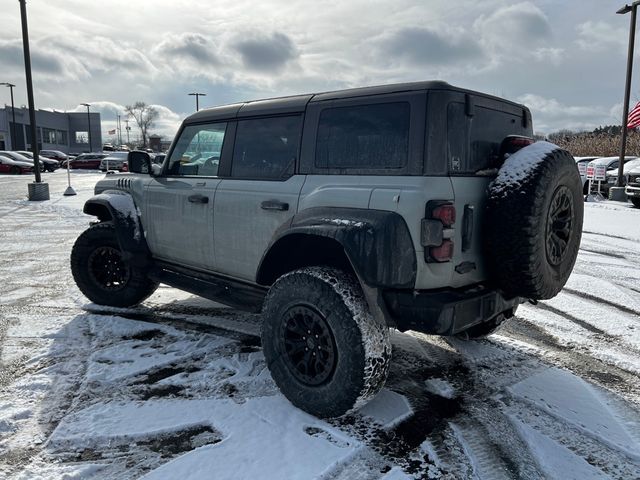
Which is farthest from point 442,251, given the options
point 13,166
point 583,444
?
point 13,166

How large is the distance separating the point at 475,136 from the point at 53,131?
8090cm

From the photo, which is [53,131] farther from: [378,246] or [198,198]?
[378,246]

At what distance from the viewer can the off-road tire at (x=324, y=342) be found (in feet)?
9.01

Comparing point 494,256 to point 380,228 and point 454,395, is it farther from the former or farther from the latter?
point 454,395

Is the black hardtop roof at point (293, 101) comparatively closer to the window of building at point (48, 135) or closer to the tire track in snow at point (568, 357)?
the tire track in snow at point (568, 357)

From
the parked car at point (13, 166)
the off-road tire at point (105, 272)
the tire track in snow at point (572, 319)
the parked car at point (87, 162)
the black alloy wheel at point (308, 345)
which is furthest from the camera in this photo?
the parked car at point (87, 162)

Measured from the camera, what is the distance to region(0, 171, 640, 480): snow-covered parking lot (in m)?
2.53

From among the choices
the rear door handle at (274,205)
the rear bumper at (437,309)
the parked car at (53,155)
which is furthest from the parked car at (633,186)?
the parked car at (53,155)

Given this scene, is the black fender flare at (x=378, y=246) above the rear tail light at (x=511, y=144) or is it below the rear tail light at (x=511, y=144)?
below

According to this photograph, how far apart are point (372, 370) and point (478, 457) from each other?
0.73m

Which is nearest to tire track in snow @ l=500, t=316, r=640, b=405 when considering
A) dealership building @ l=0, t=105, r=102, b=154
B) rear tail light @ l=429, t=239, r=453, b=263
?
rear tail light @ l=429, t=239, r=453, b=263

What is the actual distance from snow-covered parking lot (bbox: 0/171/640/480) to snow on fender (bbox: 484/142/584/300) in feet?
2.81

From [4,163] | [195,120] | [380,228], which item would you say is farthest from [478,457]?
[4,163]

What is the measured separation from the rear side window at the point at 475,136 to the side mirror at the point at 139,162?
300 centimetres
